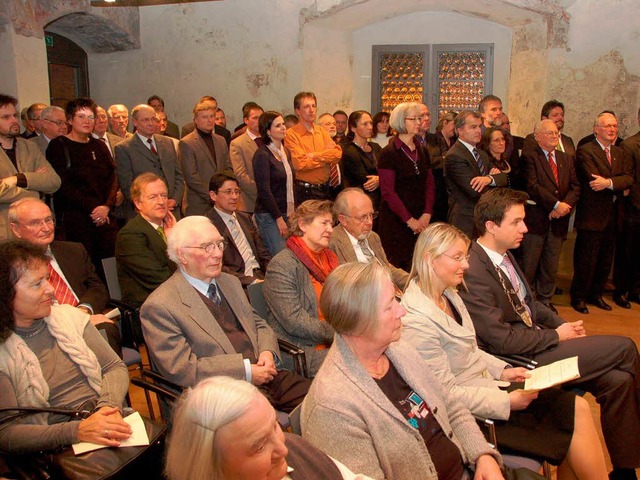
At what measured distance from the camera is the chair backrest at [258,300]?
3.39 meters

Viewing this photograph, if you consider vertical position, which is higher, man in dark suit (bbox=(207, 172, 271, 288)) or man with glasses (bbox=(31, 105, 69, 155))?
man with glasses (bbox=(31, 105, 69, 155))

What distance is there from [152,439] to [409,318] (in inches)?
42.5

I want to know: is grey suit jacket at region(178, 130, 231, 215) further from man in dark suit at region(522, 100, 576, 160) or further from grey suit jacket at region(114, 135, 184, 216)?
Result: man in dark suit at region(522, 100, 576, 160)

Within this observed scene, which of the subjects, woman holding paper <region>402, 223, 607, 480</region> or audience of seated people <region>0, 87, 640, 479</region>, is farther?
audience of seated people <region>0, 87, 640, 479</region>

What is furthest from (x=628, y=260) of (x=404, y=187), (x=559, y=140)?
(x=404, y=187)

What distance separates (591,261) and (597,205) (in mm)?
500

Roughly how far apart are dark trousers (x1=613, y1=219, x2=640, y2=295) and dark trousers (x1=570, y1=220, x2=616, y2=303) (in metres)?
0.15

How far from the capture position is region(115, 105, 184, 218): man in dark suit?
5125 millimetres

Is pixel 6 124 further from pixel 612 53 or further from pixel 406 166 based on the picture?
pixel 612 53

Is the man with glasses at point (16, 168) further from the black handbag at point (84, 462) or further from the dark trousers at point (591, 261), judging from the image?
the dark trousers at point (591, 261)

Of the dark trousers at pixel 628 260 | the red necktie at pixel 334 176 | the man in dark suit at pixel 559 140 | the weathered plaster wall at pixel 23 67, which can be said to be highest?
the weathered plaster wall at pixel 23 67

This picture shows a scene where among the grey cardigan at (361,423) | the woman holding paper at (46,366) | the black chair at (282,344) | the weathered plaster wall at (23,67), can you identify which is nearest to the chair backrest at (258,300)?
the black chair at (282,344)

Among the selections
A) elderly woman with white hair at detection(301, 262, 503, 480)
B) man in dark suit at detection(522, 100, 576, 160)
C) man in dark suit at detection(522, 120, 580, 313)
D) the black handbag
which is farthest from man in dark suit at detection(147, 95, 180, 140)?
elderly woman with white hair at detection(301, 262, 503, 480)

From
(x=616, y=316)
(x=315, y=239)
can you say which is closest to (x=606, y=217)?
(x=616, y=316)
